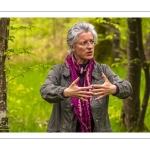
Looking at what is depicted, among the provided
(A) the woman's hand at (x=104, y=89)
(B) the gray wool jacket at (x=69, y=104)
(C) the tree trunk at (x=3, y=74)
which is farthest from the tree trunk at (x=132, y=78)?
(A) the woman's hand at (x=104, y=89)

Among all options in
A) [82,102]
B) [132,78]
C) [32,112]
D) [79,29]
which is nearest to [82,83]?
[82,102]

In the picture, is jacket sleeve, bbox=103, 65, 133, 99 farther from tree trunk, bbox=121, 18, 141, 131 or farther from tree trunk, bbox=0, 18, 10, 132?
tree trunk, bbox=121, 18, 141, 131

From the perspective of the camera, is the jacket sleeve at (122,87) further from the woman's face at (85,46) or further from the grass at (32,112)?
the grass at (32,112)

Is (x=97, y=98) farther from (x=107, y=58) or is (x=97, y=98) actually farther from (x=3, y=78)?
(x=107, y=58)

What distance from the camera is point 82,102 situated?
3482mm

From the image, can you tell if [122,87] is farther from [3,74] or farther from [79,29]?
[3,74]

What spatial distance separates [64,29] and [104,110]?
52.6ft

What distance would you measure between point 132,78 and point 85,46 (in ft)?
11.5

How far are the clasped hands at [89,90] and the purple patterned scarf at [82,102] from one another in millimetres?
186

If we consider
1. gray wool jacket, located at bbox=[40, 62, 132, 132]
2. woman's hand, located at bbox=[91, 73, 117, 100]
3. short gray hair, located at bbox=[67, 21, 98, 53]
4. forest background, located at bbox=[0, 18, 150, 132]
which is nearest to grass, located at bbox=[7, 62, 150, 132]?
forest background, located at bbox=[0, 18, 150, 132]

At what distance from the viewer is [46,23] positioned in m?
18.4

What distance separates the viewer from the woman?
136 inches

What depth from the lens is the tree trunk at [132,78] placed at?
6.67 metres
